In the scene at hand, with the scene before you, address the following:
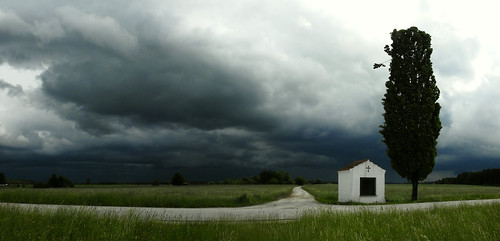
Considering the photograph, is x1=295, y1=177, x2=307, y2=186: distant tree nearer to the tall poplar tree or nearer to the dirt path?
the tall poplar tree

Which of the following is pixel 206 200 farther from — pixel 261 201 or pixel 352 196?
pixel 352 196

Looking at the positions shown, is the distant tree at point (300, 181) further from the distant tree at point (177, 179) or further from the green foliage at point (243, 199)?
the green foliage at point (243, 199)

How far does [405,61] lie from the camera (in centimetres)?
3416

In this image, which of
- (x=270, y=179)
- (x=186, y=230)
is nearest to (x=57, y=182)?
(x=186, y=230)

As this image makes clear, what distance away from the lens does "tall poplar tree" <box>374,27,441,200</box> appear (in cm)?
3266

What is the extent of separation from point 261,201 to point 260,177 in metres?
94.4

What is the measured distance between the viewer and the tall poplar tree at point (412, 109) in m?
32.7

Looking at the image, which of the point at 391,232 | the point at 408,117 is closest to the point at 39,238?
the point at 391,232

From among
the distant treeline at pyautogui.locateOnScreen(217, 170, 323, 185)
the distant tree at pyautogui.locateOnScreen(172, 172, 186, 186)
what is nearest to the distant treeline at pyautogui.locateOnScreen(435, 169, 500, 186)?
the distant treeline at pyautogui.locateOnScreen(217, 170, 323, 185)

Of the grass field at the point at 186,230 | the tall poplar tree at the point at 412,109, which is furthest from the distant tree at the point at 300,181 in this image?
the grass field at the point at 186,230

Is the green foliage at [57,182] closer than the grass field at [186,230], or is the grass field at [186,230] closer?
the grass field at [186,230]

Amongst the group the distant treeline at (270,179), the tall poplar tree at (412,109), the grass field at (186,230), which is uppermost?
the tall poplar tree at (412,109)

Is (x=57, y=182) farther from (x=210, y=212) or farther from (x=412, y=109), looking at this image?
(x=412, y=109)

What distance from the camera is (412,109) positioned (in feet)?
108
